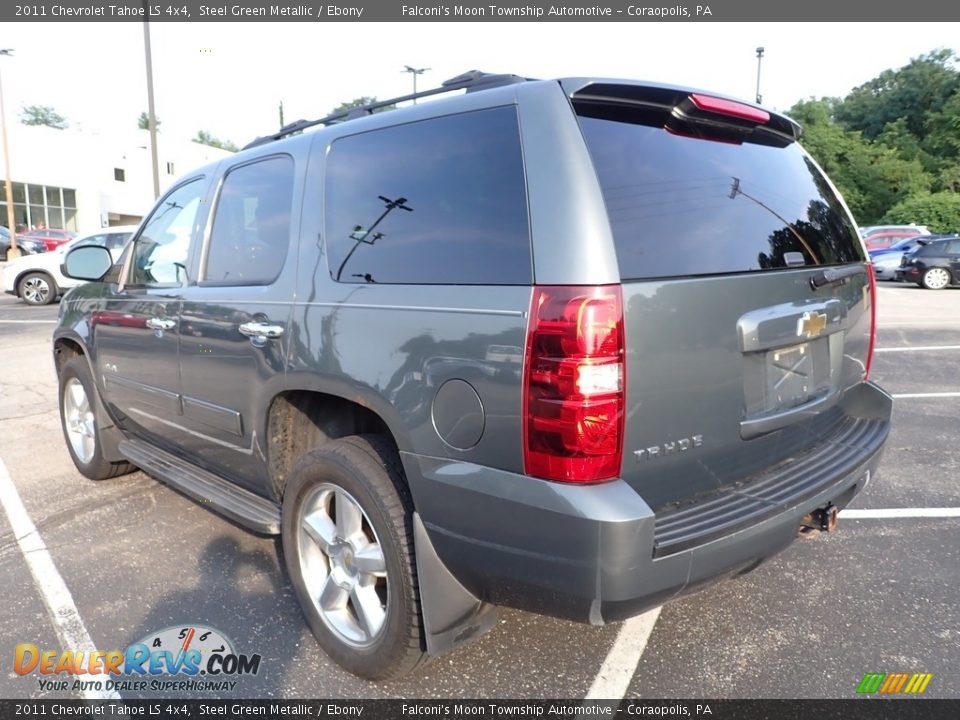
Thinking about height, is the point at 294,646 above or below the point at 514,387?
below

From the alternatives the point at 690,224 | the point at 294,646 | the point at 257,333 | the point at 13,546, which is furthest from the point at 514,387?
the point at 13,546

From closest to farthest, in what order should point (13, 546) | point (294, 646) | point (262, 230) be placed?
point (294, 646) → point (262, 230) → point (13, 546)

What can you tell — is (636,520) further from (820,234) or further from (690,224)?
(820,234)

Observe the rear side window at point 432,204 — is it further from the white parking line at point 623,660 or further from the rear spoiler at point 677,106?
the white parking line at point 623,660

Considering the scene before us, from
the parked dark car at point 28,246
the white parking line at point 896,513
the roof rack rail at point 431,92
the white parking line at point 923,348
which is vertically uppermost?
the parked dark car at point 28,246

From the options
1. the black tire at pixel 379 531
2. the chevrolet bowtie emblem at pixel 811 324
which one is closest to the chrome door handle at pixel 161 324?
the black tire at pixel 379 531

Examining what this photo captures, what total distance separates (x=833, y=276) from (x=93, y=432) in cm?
436

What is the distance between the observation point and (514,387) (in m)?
1.96

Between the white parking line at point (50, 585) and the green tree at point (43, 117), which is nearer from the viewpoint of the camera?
the white parking line at point (50, 585)

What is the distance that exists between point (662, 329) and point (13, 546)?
3.60 metres

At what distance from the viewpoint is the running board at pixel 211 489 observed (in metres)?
2.95

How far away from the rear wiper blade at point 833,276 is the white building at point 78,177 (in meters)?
34.2

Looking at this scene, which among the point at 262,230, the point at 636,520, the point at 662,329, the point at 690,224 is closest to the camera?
the point at 636,520

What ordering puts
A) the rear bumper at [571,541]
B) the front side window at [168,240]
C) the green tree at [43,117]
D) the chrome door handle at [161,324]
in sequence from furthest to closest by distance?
the green tree at [43,117] < the front side window at [168,240] < the chrome door handle at [161,324] < the rear bumper at [571,541]
